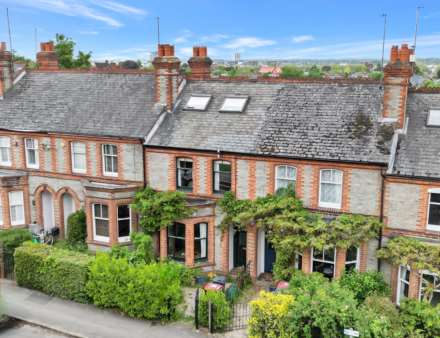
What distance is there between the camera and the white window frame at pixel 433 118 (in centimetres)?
2058

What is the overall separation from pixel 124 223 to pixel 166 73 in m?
8.43

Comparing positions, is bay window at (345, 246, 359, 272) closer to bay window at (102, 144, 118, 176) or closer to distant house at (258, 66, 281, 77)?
bay window at (102, 144, 118, 176)

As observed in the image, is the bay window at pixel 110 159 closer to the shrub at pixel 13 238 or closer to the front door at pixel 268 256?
the shrub at pixel 13 238

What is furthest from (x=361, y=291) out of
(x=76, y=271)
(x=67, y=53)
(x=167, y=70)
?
(x=67, y=53)

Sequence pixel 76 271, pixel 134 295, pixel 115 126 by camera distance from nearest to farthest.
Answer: pixel 134 295 → pixel 76 271 → pixel 115 126

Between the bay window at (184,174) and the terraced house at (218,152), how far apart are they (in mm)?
72

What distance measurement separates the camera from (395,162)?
1978cm

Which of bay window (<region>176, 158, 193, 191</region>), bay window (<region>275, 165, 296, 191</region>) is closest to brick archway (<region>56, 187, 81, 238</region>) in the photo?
bay window (<region>176, 158, 193, 191</region>)

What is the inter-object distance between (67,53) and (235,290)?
41121 millimetres

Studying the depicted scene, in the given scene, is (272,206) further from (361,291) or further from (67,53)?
(67,53)

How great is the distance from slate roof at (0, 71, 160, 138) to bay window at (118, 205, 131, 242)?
155 inches

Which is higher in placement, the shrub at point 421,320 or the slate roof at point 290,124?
the slate roof at point 290,124

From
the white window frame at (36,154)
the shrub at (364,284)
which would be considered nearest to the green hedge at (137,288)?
the shrub at (364,284)

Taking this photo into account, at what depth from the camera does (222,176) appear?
2308cm
